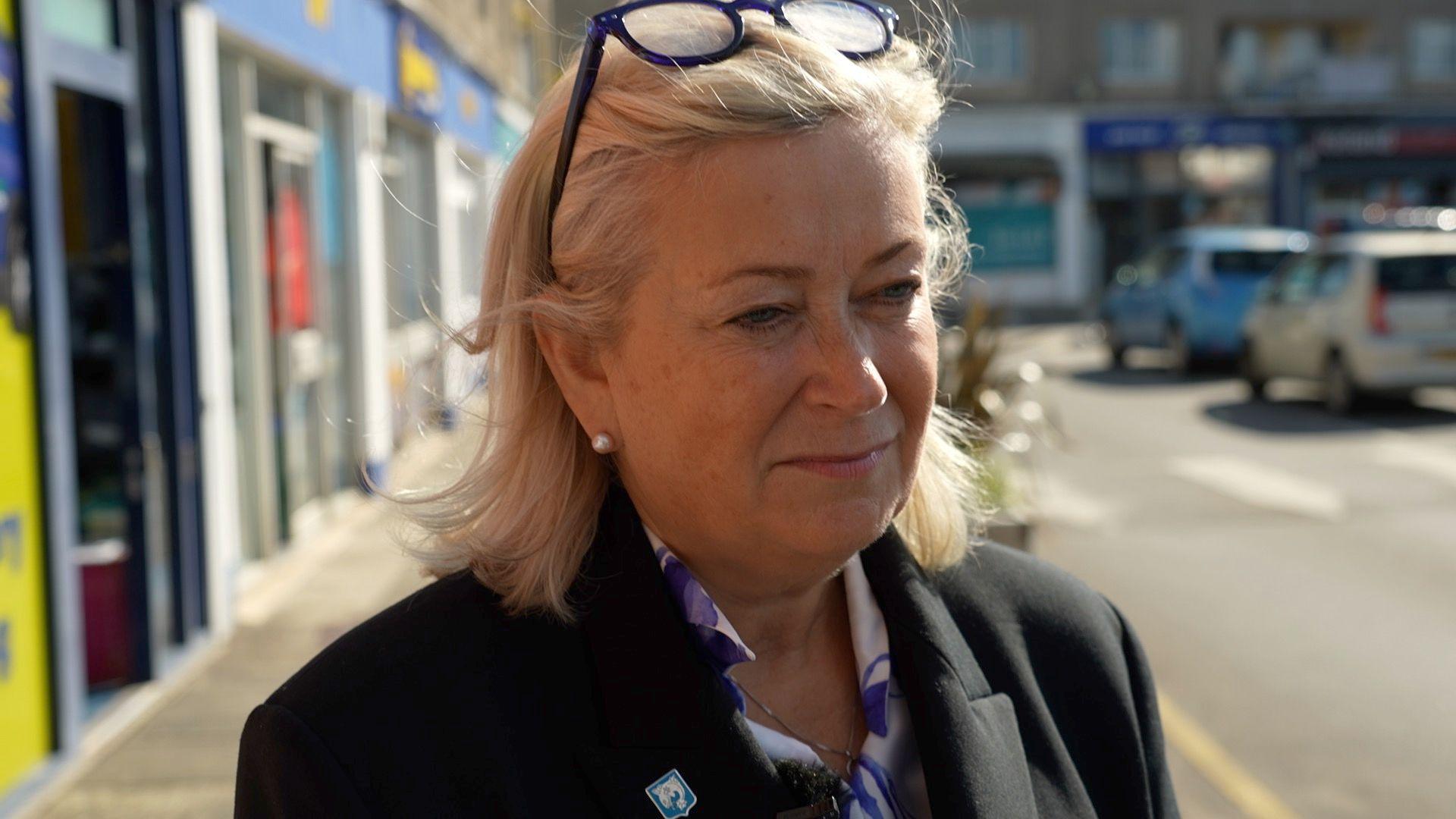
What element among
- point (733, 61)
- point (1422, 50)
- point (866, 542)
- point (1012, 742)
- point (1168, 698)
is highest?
point (1422, 50)

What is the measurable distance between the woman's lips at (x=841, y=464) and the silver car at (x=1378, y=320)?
12516mm

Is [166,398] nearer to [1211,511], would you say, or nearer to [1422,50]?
[1211,511]

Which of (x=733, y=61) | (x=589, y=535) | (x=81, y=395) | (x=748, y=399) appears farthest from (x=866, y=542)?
(x=81, y=395)

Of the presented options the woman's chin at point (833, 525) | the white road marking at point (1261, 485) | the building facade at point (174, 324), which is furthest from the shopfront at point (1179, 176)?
the woman's chin at point (833, 525)

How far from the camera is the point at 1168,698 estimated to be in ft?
18.2

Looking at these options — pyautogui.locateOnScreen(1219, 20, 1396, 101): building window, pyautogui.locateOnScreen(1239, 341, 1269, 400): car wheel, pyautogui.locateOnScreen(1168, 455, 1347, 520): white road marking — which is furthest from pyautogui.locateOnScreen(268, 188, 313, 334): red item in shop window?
pyautogui.locateOnScreen(1219, 20, 1396, 101): building window

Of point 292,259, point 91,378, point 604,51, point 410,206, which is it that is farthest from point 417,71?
point 604,51

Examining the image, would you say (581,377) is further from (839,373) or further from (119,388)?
(119,388)

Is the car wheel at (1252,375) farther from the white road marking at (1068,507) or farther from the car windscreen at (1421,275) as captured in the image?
the white road marking at (1068,507)

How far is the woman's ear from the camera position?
1770 mm

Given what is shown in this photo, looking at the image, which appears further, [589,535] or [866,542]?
[589,535]

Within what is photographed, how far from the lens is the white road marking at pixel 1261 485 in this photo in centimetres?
920

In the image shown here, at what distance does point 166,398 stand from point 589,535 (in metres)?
4.66

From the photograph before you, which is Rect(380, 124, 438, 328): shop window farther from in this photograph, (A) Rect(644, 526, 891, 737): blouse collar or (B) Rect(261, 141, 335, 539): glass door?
(A) Rect(644, 526, 891, 737): blouse collar
